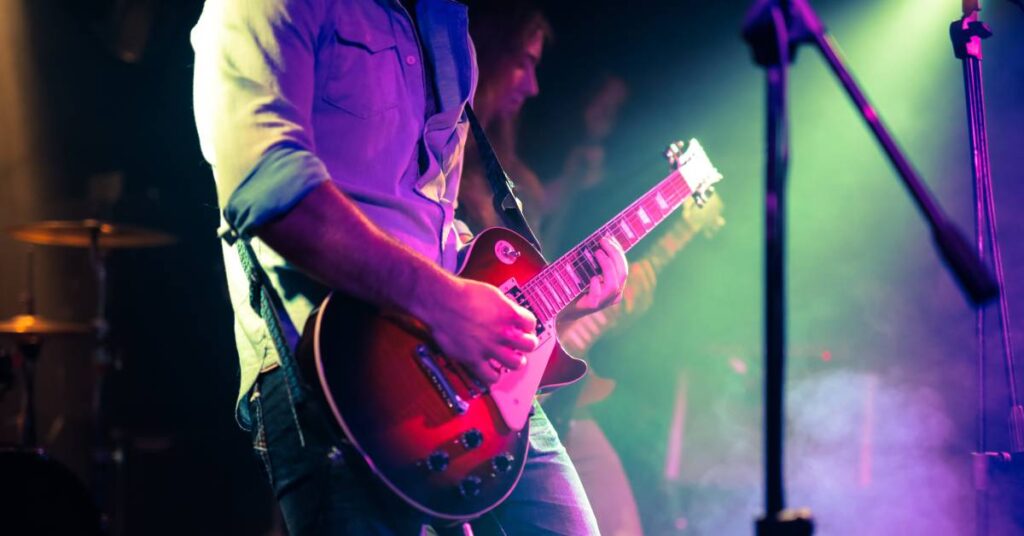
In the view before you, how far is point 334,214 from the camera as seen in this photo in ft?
5.00

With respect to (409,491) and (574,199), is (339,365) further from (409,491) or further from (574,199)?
(574,199)

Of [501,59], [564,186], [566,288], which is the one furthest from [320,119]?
[564,186]

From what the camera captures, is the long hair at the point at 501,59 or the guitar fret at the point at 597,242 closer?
the guitar fret at the point at 597,242

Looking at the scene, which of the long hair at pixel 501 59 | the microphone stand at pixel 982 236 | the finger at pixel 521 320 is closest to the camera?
the finger at pixel 521 320

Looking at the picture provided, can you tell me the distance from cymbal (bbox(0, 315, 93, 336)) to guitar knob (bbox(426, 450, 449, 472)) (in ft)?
11.7

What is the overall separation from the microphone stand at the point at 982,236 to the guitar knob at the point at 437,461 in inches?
67.4

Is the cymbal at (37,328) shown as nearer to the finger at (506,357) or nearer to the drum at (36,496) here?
the drum at (36,496)

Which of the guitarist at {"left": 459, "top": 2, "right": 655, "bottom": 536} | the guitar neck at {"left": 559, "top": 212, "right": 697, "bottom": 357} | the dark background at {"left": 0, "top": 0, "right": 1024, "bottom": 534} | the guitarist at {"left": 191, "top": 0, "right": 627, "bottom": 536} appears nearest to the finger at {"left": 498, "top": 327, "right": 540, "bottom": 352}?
the guitarist at {"left": 191, "top": 0, "right": 627, "bottom": 536}

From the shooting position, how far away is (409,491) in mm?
1521

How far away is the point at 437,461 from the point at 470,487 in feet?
0.32

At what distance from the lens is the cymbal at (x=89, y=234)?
14.6 ft

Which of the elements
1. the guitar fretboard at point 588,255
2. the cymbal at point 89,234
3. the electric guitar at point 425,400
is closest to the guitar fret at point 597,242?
the guitar fretboard at point 588,255

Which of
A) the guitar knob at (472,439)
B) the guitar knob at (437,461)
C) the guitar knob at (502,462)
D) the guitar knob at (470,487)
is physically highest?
the guitar knob at (472,439)

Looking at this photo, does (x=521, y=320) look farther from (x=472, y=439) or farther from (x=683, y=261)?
(x=683, y=261)
